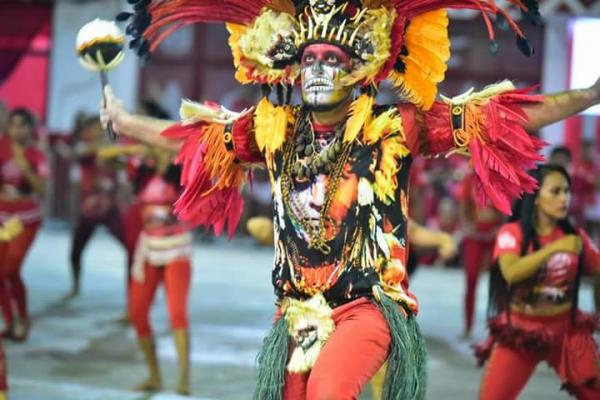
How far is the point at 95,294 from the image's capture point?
1260cm

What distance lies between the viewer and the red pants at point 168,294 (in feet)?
25.7

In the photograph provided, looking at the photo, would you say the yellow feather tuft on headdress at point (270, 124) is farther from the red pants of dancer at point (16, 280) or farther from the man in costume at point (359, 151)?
the red pants of dancer at point (16, 280)

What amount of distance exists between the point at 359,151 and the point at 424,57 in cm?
50

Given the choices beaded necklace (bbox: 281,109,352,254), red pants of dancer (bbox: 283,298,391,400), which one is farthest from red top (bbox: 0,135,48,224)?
red pants of dancer (bbox: 283,298,391,400)

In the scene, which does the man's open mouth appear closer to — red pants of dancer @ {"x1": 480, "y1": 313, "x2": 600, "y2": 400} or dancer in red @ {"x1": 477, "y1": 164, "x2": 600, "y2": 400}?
dancer in red @ {"x1": 477, "y1": 164, "x2": 600, "y2": 400}

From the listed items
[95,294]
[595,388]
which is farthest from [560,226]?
[95,294]

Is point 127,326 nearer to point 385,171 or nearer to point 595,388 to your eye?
point 595,388

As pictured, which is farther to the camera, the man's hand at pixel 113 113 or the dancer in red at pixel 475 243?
the dancer in red at pixel 475 243

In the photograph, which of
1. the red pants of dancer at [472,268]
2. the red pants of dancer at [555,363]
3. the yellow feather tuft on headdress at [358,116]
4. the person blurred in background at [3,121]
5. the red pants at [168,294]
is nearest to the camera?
the yellow feather tuft on headdress at [358,116]

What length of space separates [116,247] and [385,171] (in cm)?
1362

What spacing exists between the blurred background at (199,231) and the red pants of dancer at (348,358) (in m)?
1.25

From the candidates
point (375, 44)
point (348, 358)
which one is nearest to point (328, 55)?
point (375, 44)

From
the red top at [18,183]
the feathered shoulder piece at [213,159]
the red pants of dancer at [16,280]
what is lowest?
the red pants of dancer at [16,280]

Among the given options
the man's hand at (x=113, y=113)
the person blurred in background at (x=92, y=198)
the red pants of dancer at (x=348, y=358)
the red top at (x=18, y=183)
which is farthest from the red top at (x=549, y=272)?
the person blurred in background at (x=92, y=198)
